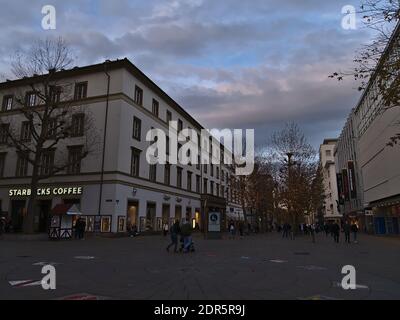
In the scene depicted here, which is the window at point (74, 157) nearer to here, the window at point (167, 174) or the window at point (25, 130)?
the window at point (25, 130)

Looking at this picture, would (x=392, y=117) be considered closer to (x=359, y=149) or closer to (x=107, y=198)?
(x=359, y=149)

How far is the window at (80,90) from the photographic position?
121ft

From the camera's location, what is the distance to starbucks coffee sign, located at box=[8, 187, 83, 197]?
34406 millimetres

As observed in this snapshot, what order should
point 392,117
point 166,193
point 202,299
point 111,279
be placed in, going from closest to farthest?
point 202,299 < point 111,279 < point 392,117 < point 166,193

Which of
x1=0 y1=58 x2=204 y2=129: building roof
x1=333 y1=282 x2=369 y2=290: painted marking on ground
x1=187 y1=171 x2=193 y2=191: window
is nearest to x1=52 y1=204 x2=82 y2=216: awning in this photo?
x1=0 y1=58 x2=204 y2=129: building roof

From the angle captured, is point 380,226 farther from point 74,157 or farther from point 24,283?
point 24,283

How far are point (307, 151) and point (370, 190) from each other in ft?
42.8

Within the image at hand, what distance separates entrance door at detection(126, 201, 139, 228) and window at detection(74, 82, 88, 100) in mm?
12056

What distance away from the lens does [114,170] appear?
110 ft

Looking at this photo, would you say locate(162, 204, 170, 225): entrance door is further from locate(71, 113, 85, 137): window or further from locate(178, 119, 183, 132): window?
locate(71, 113, 85, 137): window

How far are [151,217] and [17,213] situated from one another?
14.0 metres

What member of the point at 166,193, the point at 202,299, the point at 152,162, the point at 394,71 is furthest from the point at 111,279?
the point at 166,193

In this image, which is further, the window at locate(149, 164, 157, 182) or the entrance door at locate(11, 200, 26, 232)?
the window at locate(149, 164, 157, 182)
